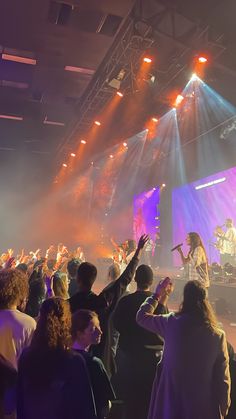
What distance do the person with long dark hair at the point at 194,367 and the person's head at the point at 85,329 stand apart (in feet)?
1.73

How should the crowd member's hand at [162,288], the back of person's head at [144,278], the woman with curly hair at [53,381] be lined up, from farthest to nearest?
1. the back of person's head at [144,278]
2. the crowd member's hand at [162,288]
3. the woman with curly hair at [53,381]

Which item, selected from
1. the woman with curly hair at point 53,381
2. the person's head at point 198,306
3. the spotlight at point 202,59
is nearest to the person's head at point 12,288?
the woman with curly hair at point 53,381

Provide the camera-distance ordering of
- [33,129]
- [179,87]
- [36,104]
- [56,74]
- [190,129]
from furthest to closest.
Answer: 1. [33,129]
2. [190,129]
3. [36,104]
4. [56,74]
5. [179,87]

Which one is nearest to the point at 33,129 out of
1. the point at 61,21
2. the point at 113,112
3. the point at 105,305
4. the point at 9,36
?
the point at 113,112

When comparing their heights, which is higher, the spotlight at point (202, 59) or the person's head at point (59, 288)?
the spotlight at point (202, 59)

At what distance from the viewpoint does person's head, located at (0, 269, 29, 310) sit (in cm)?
198

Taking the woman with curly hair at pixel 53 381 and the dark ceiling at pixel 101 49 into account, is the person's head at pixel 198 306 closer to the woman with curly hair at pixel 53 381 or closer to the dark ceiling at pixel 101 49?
the woman with curly hair at pixel 53 381

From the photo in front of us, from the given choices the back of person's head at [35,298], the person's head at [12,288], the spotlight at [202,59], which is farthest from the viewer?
the spotlight at [202,59]

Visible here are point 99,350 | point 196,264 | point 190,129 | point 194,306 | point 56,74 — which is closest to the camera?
point 194,306

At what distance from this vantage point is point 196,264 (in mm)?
5512

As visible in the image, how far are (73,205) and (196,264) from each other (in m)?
13.8

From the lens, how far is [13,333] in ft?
6.21

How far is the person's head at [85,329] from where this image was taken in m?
1.72

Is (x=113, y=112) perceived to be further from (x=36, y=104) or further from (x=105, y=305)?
(x=105, y=305)
